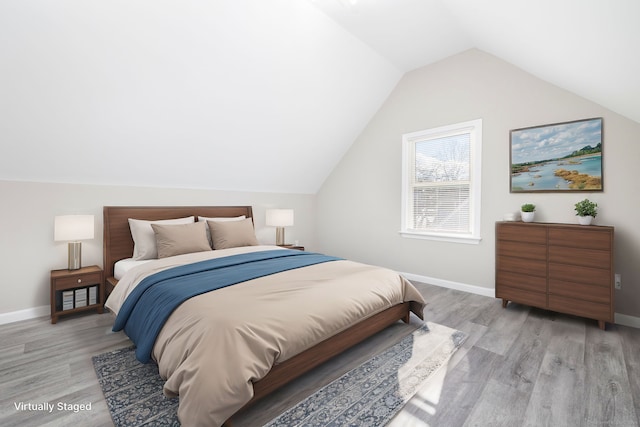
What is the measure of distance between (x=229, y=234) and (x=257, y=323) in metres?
2.20

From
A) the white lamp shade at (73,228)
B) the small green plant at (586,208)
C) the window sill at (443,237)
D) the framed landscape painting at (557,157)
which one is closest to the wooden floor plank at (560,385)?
the small green plant at (586,208)

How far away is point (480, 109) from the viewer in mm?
3613

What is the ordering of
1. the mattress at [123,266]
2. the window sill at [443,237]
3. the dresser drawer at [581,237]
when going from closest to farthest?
the dresser drawer at [581,237]
the mattress at [123,266]
the window sill at [443,237]

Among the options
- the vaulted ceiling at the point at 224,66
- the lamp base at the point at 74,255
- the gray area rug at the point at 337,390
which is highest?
the vaulted ceiling at the point at 224,66

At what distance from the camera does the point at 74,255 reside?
3.01 meters

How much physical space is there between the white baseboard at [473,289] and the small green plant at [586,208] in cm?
99

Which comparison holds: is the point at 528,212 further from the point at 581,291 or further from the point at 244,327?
the point at 244,327

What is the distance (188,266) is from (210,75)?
6.04 ft

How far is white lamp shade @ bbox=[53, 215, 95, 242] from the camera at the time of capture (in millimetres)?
2811

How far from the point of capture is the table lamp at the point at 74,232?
2816mm

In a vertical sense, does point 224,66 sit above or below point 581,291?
above

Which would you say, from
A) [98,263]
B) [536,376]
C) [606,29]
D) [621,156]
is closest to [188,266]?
[98,263]

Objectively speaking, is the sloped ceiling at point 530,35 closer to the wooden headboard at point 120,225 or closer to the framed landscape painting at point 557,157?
the framed landscape painting at point 557,157

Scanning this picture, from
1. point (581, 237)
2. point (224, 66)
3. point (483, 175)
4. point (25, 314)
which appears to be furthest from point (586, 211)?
point (25, 314)
